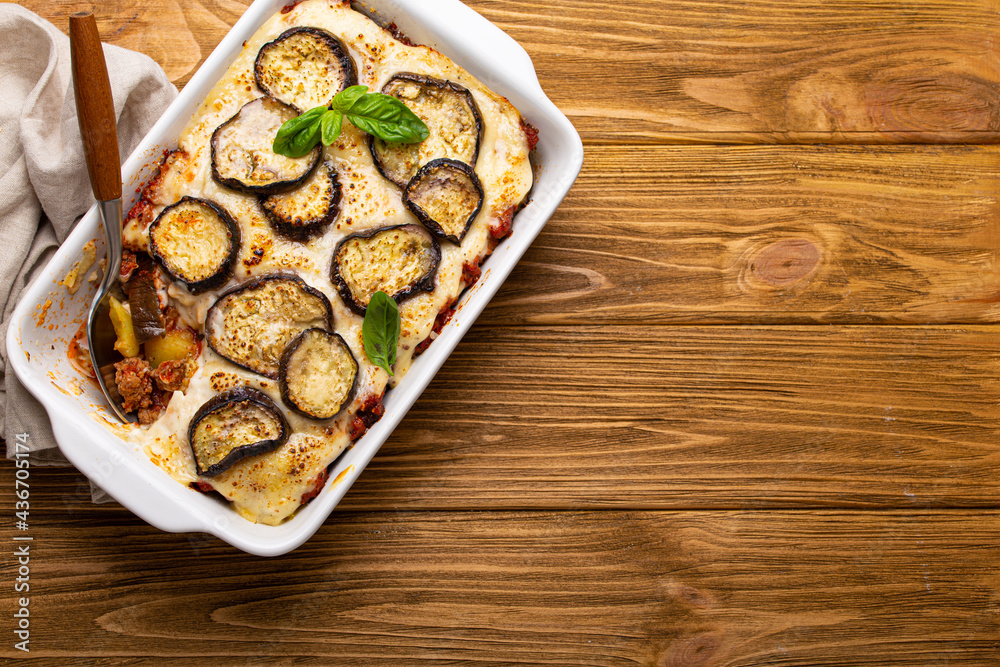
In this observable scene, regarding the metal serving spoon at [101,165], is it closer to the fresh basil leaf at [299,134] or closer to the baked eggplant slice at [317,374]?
the fresh basil leaf at [299,134]

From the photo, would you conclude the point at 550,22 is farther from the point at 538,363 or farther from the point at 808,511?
the point at 808,511

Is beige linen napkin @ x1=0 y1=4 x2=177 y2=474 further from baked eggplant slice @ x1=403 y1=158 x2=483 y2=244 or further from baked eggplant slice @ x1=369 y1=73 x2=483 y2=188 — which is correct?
baked eggplant slice @ x1=403 y1=158 x2=483 y2=244

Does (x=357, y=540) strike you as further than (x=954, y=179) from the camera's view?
No

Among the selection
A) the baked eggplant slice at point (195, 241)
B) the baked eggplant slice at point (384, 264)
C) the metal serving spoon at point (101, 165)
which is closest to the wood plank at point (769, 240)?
the baked eggplant slice at point (384, 264)

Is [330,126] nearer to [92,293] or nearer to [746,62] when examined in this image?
[92,293]

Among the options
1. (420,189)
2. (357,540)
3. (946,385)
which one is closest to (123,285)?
(420,189)

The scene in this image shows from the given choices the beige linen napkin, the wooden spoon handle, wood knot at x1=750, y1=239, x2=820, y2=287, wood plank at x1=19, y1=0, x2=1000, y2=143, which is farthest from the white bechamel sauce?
wood knot at x1=750, y1=239, x2=820, y2=287

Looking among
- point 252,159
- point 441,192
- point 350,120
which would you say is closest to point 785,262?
point 441,192
